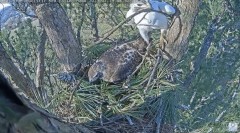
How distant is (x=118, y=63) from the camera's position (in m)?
1.86

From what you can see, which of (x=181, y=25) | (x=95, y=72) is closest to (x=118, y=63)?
(x=95, y=72)

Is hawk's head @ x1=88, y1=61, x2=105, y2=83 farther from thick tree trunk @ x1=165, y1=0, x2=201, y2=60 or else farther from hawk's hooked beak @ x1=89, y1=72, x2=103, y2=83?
thick tree trunk @ x1=165, y1=0, x2=201, y2=60

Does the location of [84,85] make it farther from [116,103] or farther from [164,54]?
[164,54]

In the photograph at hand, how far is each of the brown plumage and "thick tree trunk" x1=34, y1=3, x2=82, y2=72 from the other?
0.87ft

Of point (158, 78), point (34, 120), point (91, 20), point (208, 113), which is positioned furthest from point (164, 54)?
point (208, 113)

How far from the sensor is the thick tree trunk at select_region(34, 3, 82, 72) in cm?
214

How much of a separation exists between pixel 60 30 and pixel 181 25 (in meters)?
0.54

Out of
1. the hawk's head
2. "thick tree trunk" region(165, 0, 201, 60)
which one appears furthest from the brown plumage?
"thick tree trunk" region(165, 0, 201, 60)

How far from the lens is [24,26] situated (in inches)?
164

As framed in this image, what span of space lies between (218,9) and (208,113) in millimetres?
1172

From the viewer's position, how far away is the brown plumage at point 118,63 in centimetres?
183

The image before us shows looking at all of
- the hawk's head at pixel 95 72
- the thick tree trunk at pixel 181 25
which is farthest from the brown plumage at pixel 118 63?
the thick tree trunk at pixel 181 25

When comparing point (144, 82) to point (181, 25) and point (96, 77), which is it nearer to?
point (96, 77)

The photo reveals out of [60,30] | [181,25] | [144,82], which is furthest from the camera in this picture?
[60,30]
